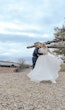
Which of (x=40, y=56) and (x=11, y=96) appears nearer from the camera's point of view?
(x=11, y=96)

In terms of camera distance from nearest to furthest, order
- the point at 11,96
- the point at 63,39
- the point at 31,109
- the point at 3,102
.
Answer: the point at 31,109 < the point at 3,102 < the point at 11,96 < the point at 63,39

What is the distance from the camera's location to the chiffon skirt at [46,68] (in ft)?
47.0

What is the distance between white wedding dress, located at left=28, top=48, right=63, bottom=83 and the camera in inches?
564

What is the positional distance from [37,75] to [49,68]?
24.2 inches

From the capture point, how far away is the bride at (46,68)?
14289mm

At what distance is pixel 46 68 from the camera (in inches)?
570

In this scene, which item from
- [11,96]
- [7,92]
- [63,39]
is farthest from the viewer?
[63,39]

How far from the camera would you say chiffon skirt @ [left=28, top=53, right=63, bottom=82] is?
1433cm

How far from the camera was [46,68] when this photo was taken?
14.5 meters

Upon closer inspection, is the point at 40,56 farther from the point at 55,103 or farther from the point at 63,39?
the point at 63,39

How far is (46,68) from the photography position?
14477 millimetres

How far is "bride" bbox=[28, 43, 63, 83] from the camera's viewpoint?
14289mm

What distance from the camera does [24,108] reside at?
8375 mm

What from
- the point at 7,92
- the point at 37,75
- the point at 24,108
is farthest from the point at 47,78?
the point at 24,108
